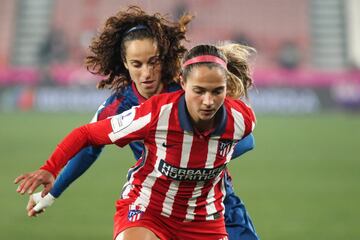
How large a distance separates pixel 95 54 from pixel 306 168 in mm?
7173

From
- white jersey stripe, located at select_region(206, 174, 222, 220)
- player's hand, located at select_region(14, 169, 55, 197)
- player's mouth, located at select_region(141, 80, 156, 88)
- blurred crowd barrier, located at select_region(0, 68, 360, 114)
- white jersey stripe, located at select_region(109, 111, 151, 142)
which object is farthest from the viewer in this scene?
blurred crowd barrier, located at select_region(0, 68, 360, 114)

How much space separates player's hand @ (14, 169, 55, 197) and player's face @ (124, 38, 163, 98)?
0.90 metres

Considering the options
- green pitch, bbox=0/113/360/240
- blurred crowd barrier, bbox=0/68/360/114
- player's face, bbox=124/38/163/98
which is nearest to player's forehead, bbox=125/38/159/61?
player's face, bbox=124/38/163/98

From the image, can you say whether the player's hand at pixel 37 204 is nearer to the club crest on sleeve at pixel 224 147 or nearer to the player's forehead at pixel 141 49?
the player's forehead at pixel 141 49

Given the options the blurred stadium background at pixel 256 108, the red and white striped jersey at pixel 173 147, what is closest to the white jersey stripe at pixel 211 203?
the red and white striped jersey at pixel 173 147

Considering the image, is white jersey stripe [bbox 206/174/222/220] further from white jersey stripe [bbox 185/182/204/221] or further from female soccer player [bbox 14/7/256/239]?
female soccer player [bbox 14/7/256/239]

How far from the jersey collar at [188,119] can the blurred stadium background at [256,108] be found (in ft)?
4.33

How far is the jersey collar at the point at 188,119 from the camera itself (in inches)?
164

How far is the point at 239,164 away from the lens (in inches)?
489

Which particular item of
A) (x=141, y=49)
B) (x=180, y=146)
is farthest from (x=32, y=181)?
(x=141, y=49)

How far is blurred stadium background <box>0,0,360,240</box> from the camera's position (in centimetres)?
813

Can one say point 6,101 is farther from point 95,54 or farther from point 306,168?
point 95,54

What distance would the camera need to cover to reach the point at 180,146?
421 centimetres

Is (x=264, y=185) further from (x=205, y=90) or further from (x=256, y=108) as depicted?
(x=256, y=108)
